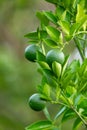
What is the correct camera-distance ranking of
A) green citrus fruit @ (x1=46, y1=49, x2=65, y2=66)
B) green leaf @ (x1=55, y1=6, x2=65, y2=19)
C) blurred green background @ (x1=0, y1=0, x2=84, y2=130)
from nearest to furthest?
green citrus fruit @ (x1=46, y1=49, x2=65, y2=66)
green leaf @ (x1=55, y1=6, x2=65, y2=19)
blurred green background @ (x1=0, y1=0, x2=84, y2=130)

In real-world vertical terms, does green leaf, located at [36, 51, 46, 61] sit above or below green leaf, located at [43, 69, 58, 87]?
above

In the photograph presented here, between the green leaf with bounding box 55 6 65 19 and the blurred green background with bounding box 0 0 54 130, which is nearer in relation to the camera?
the green leaf with bounding box 55 6 65 19

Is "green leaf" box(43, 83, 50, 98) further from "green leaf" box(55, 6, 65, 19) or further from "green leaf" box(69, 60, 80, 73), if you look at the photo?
"green leaf" box(55, 6, 65, 19)

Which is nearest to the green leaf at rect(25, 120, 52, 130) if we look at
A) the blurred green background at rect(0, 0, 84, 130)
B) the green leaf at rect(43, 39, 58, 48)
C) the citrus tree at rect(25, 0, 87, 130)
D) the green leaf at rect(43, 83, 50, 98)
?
the citrus tree at rect(25, 0, 87, 130)

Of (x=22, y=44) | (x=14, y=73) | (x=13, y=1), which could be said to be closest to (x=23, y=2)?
(x=13, y=1)

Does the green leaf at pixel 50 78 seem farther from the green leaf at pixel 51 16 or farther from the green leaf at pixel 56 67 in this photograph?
the green leaf at pixel 51 16
